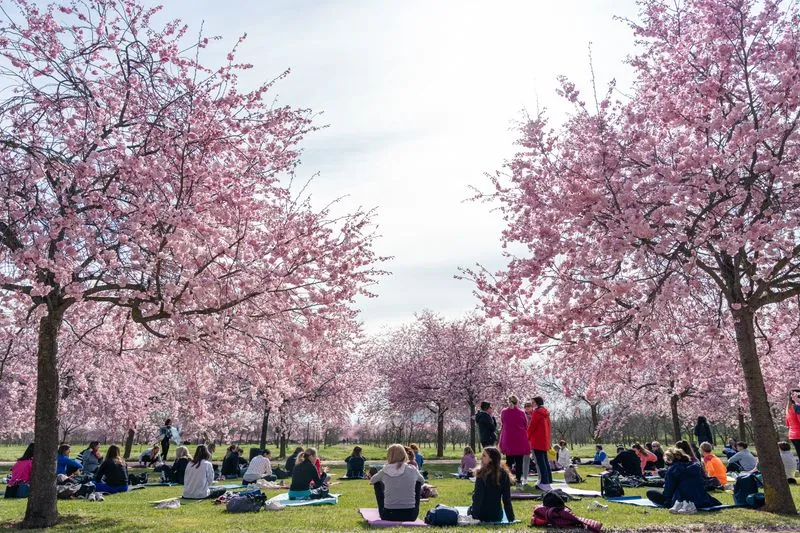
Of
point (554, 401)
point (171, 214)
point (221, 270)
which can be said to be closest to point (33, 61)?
point (171, 214)

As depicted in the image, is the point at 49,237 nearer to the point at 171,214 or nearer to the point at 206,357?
the point at 171,214

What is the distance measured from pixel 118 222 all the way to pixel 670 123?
927cm

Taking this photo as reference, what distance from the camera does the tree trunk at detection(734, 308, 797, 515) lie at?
33.3ft

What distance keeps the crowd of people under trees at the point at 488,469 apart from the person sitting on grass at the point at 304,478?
2 centimetres

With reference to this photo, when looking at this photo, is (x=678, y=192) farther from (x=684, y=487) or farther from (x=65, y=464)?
(x=65, y=464)

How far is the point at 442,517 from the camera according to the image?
9312mm

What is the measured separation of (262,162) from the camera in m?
12.1

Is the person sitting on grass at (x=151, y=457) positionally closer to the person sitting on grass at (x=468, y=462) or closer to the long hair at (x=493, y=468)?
the person sitting on grass at (x=468, y=462)

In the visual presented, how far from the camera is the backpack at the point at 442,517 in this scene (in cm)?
927

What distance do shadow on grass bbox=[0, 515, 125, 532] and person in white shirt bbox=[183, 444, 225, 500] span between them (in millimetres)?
3490

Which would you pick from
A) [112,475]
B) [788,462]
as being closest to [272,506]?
[112,475]

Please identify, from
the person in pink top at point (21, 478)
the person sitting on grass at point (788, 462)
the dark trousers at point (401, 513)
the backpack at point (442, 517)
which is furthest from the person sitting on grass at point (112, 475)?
the person sitting on grass at point (788, 462)

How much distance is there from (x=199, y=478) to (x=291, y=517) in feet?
14.5

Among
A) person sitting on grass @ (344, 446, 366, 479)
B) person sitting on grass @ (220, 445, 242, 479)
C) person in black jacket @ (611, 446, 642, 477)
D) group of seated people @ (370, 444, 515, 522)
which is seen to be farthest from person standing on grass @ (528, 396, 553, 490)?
person sitting on grass @ (220, 445, 242, 479)
